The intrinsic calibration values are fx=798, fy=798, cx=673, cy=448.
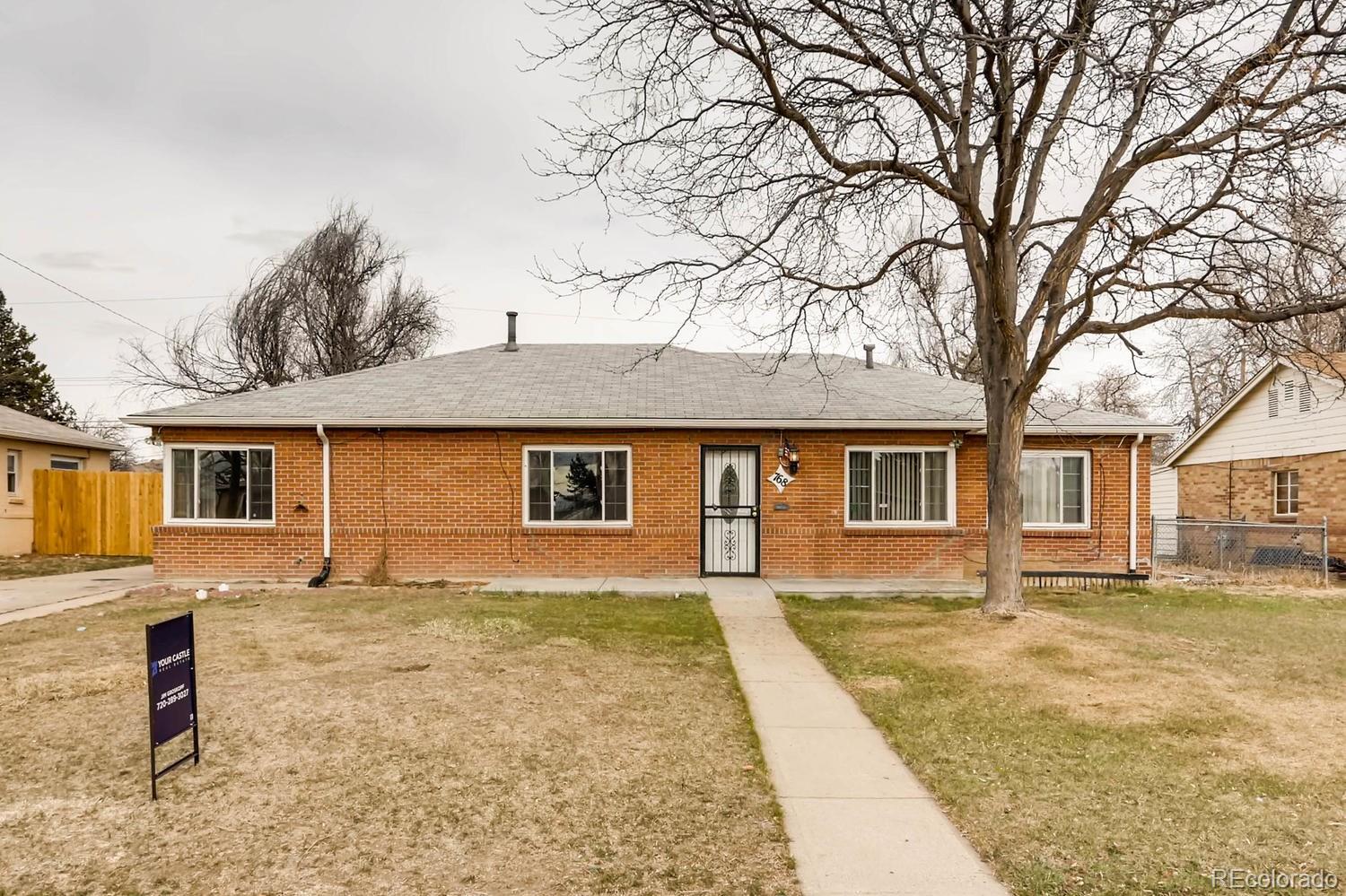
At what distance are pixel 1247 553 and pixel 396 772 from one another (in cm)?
1906

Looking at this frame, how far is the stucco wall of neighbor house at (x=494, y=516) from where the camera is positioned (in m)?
13.2

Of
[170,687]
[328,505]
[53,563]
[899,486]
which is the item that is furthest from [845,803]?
[53,563]

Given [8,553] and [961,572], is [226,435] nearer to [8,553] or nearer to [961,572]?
[8,553]

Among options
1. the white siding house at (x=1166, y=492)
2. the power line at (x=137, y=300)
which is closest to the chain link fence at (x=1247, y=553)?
the white siding house at (x=1166, y=492)

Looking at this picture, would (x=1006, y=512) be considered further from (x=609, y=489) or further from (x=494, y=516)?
(x=494, y=516)

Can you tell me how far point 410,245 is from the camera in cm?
3419

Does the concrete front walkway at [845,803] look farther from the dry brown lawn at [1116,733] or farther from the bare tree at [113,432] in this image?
the bare tree at [113,432]

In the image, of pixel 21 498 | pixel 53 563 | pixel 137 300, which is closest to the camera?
pixel 53 563

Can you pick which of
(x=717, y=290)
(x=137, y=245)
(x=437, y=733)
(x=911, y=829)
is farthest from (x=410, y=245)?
(x=911, y=829)

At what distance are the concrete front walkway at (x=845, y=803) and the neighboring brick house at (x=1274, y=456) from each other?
1592 cm

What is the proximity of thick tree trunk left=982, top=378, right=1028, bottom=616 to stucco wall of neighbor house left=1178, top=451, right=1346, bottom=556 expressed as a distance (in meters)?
13.2

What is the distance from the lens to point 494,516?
13.3 m

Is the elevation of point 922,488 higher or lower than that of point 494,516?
higher

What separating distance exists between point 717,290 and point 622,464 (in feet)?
14.6
